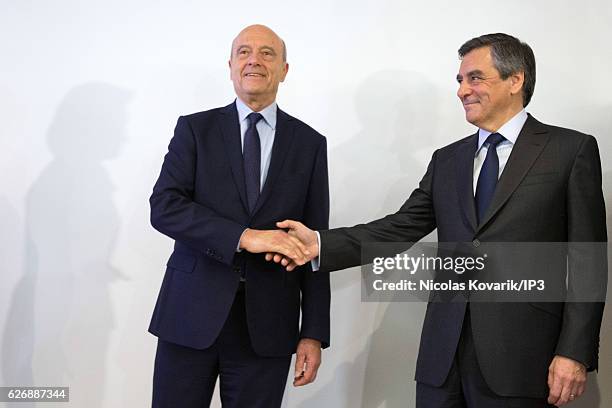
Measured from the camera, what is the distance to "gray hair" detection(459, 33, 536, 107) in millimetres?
2121

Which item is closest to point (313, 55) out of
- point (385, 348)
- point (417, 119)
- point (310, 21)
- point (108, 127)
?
point (310, 21)

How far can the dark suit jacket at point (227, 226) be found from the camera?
196 centimetres

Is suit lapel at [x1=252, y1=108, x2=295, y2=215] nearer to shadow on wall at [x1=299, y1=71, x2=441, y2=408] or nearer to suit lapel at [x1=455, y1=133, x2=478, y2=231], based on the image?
suit lapel at [x1=455, y1=133, x2=478, y2=231]

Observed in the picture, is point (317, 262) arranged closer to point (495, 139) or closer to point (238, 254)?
point (238, 254)

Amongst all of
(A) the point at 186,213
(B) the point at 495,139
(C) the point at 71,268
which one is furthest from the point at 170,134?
(B) the point at 495,139

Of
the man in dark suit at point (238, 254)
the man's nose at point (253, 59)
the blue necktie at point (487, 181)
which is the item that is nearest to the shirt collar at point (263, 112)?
the man in dark suit at point (238, 254)

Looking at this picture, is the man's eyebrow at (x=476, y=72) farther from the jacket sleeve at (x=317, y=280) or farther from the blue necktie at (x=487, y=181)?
the jacket sleeve at (x=317, y=280)

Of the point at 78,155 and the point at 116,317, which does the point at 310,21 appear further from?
the point at 116,317

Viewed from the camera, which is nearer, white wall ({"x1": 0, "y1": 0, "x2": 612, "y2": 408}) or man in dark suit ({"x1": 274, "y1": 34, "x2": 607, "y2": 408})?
man in dark suit ({"x1": 274, "y1": 34, "x2": 607, "y2": 408})

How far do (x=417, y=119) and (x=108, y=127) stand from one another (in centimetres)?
122

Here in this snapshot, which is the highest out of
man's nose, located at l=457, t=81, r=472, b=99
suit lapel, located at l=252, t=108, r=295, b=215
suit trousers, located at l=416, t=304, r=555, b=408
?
man's nose, located at l=457, t=81, r=472, b=99

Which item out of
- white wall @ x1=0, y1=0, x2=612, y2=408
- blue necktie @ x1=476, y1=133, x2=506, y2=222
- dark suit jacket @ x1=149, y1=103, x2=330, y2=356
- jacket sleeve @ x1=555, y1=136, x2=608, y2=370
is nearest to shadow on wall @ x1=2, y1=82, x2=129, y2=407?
white wall @ x1=0, y1=0, x2=612, y2=408

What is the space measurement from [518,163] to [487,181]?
0.10 m

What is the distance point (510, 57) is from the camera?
2125 millimetres
